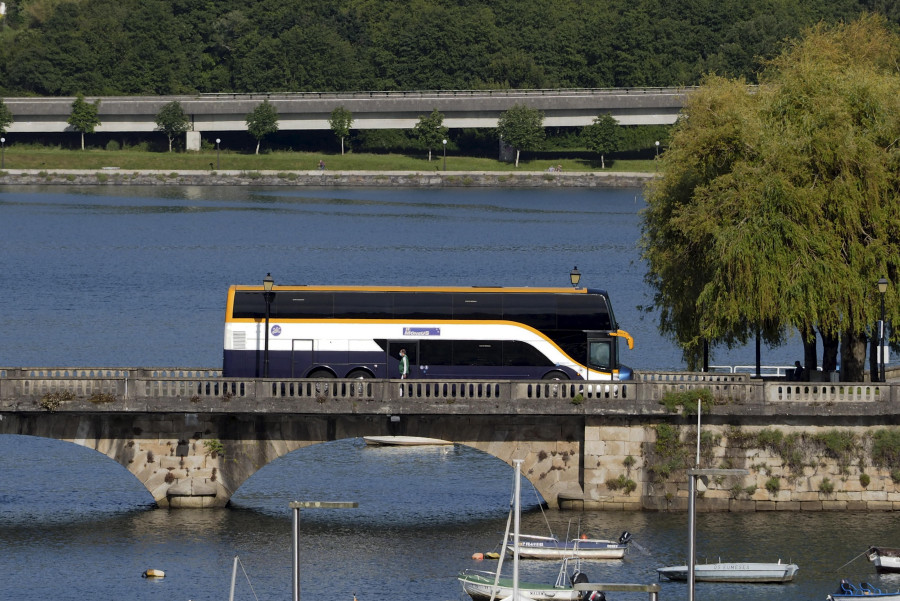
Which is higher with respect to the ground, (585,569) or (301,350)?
(301,350)

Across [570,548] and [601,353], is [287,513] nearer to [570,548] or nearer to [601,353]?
[570,548]

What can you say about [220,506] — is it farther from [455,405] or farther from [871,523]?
[871,523]

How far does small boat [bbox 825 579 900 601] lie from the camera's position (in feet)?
148

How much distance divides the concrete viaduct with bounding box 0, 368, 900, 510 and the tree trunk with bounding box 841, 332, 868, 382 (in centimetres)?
582

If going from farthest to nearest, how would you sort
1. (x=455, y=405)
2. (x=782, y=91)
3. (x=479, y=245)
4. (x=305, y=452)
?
1. (x=479, y=245)
2. (x=305, y=452)
3. (x=782, y=91)
4. (x=455, y=405)

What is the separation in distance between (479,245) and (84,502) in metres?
87.4

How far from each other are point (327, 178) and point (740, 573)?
501 ft

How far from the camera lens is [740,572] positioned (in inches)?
1882

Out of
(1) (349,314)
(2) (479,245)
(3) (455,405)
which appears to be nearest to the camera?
(3) (455,405)

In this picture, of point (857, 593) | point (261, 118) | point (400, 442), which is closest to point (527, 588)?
point (857, 593)

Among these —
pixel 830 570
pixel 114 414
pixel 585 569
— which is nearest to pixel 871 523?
pixel 830 570

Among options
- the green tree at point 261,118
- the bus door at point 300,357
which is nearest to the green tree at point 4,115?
the green tree at point 261,118

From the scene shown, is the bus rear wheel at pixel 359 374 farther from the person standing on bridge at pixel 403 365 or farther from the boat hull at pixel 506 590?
the boat hull at pixel 506 590

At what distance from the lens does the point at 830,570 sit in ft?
Result: 159
